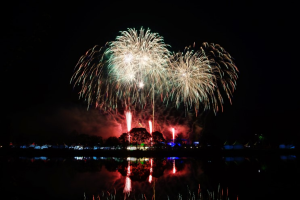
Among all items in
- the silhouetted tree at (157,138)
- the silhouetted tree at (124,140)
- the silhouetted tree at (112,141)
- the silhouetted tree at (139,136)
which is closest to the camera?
the silhouetted tree at (139,136)

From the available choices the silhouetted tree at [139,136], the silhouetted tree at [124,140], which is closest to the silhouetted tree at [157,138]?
the silhouetted tree at [139,136]

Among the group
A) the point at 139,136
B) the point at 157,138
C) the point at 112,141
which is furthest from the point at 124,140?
the point at 112,141

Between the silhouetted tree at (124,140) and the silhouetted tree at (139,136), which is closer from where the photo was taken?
the silhouetted tree at (139,136)

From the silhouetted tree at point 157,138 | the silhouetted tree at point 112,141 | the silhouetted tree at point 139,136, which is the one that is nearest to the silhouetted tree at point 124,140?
the silhouetted tree at point 139,136

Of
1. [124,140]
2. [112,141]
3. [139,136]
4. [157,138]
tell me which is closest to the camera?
[139,136]

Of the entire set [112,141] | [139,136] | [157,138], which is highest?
[139,136]

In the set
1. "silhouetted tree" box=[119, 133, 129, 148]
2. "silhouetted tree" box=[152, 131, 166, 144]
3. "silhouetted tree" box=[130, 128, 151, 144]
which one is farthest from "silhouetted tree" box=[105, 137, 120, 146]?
"silhouetted tree" box=[152, 131, 166, 144]

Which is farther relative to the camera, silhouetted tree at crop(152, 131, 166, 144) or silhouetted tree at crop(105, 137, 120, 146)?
silhouetted tree at crop(105, 137, 120, 146)

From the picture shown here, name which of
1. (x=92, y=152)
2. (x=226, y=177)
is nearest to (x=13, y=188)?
(x=226, y=177)

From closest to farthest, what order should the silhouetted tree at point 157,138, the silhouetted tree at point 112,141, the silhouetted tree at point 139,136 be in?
the silhouetted tree at point 139,136 → the silhouetted tree at point 157,138 → the silhouetted tree at point 112,141

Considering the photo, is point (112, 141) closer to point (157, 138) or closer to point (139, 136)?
point (139, 136)

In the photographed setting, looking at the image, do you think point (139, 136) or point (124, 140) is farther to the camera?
point (124, 140)

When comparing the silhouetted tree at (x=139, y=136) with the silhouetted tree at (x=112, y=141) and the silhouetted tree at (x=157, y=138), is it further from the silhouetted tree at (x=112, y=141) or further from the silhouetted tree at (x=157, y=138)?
the silhouetted tree at (x=112, y=141)

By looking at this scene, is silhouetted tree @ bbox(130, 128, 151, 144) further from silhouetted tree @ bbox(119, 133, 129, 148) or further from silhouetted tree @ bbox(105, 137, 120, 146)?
silhouetted tree @ bbox(105, 137, 120, 146)
